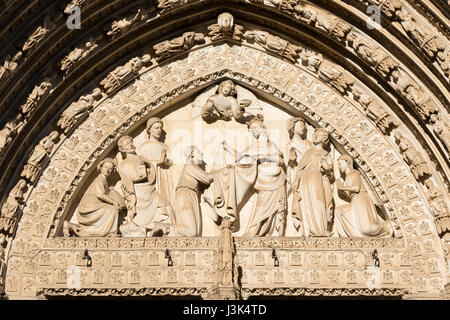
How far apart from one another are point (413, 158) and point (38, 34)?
497 centimetres

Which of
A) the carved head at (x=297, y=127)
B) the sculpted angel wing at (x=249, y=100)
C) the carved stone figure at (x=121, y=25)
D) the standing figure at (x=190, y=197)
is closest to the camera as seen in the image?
the standing figure at (x=190, y=197)

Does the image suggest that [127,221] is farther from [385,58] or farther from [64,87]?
[385,58]

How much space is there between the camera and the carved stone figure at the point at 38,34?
483 inches

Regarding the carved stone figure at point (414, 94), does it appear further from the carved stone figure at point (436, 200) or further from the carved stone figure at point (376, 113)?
the carved stone figure at point (436, 200)

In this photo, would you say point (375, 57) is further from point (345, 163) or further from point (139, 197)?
point (139, 197)

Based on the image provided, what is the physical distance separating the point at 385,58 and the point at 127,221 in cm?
393

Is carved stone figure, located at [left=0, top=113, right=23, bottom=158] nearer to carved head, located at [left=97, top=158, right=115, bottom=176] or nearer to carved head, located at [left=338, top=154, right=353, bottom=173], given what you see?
carved head, located at [left=97, top=158, right=115, bottom=176]

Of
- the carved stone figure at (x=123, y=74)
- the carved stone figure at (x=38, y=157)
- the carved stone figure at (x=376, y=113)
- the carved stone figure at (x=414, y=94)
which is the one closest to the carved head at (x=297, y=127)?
the carved stone figure at (x=376, y=113)

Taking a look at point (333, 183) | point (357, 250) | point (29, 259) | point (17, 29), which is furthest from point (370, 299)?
point (17, 29)

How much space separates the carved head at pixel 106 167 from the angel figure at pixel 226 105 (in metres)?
1.36

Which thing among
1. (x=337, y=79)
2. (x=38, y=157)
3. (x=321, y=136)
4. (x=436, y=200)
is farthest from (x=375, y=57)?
(x=38, y=157)

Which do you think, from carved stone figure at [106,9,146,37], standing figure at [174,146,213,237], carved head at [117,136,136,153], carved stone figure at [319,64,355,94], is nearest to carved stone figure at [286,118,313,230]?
carved stone figure at [319,64,355,94]

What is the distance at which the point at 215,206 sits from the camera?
42.9ft

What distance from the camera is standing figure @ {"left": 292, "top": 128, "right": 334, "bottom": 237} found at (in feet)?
42.3
